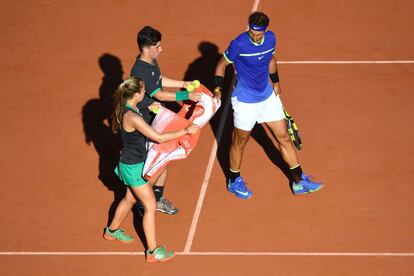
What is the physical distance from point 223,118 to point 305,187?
7.09 feet

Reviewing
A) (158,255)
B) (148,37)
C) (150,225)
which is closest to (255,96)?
(148,37)

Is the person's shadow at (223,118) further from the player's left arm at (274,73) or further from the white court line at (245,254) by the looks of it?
the white court line at (245,254)

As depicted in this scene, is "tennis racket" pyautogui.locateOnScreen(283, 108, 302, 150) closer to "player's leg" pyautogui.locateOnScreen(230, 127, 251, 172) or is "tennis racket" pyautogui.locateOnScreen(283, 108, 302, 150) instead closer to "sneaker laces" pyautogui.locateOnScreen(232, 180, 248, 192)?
"player's leg" pyautogui.locateOnScreen(230, 127, 251, 172)

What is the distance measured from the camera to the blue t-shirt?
9.20 m

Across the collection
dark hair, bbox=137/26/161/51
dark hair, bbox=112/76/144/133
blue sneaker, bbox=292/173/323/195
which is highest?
dark hair, bbox=137/26/161/51

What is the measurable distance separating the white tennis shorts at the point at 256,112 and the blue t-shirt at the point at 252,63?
0.07 metres

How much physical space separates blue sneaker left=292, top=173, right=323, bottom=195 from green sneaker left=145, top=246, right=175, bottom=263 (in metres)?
2.03

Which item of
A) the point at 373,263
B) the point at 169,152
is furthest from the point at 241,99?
the point at 373,263

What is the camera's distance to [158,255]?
9.09 metres

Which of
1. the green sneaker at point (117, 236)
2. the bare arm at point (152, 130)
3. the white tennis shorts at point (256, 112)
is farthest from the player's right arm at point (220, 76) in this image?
the green sneaker at point (117, 236)

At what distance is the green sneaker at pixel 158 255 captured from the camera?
29.8 ft

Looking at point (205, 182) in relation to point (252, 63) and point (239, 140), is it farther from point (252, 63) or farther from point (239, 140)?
point (252, 63)

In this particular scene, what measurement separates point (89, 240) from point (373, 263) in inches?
140

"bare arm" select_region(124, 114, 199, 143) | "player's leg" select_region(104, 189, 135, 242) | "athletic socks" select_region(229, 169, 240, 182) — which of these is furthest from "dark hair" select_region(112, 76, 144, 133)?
"athletic socks" select_region(229, 169, 240, 182)
